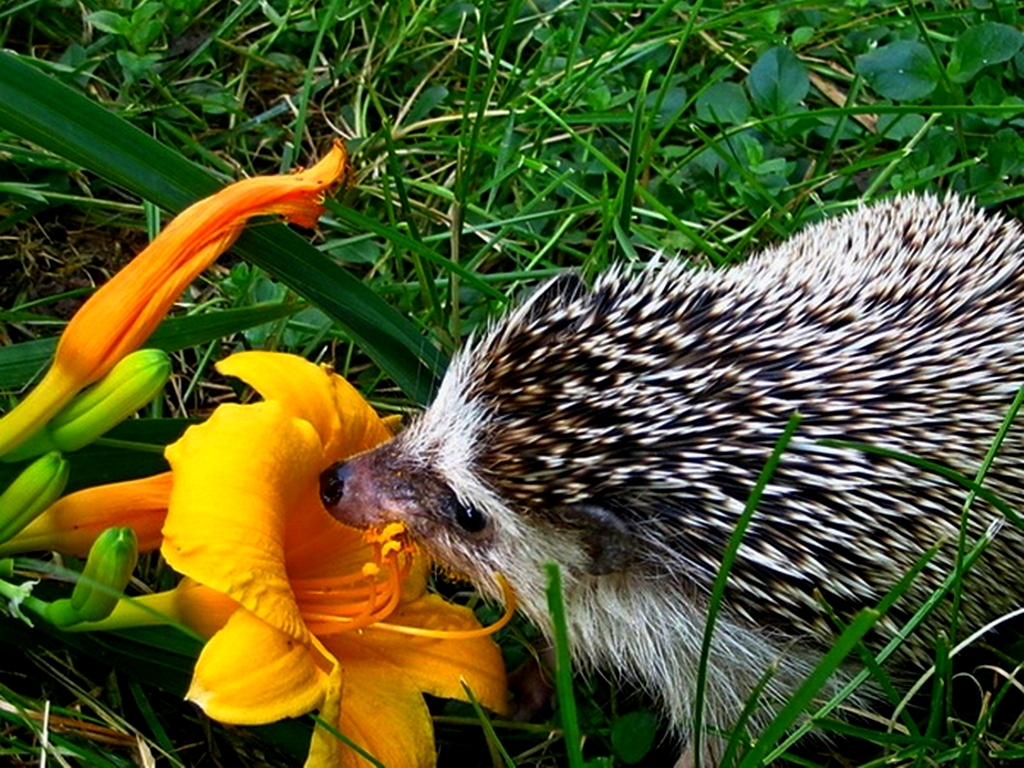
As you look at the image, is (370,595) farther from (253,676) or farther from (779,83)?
(779,83)

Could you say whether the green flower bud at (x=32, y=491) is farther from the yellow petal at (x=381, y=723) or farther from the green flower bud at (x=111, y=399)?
the yellow petal at (x=381, y=723)

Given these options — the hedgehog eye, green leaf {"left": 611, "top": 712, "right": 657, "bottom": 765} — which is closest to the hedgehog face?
the hedgehog eye

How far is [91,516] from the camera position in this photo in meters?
2.70

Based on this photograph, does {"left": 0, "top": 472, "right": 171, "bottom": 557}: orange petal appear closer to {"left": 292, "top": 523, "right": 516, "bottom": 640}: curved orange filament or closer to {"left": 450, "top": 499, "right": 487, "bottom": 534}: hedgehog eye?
{"left": 292, "top": 523, "right": 516, "bottom": 640}: curved orange filament

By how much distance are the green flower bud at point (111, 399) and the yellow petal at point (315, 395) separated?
0.90ft

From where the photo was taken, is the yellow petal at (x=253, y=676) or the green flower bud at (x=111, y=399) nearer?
the yellow petal at (x=253, y=676)

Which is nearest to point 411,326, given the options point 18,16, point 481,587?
point 481,587

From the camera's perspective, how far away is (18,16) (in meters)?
4.46

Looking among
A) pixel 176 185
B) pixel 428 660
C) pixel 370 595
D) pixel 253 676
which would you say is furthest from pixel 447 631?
pixel 176 185

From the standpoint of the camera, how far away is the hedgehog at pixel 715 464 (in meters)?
2.93

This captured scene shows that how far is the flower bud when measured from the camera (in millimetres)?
2588

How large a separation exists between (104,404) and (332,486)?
1.77 feet

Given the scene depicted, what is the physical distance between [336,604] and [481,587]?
37 cm

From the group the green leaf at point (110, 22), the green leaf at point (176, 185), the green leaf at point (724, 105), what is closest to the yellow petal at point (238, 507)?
the green leaf at point (176, 185)
